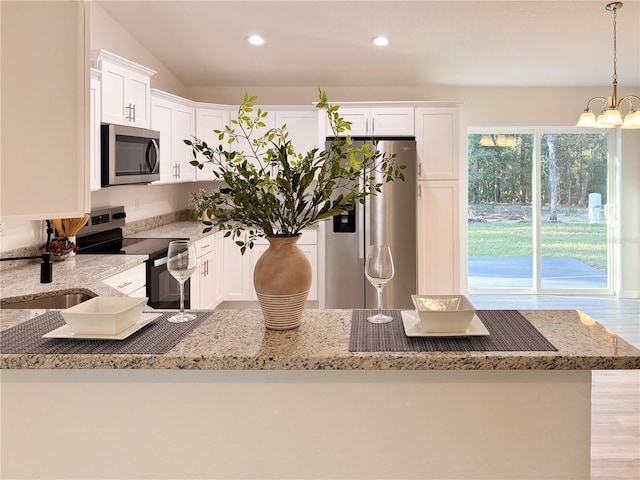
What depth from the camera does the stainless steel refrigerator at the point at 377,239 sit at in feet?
16.5

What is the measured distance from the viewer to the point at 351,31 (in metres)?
4.63

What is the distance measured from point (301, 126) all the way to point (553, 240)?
3239mm

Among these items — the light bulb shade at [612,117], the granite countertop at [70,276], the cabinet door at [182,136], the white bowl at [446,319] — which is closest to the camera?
the white bowl at [446,319]

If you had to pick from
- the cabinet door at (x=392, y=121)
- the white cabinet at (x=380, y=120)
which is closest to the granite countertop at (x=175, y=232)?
the white cabinet at (x=380, y=120)

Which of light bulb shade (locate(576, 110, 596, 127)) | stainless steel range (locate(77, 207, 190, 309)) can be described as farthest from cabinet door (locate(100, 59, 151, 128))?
light bulb shade (locate(576, 110, 596, 127))

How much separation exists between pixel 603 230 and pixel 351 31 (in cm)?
388

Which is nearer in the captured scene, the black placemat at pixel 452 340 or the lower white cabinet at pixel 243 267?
the black placemat at pixel 452 340

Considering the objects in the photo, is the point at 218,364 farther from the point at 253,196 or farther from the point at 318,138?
the point at 318,138

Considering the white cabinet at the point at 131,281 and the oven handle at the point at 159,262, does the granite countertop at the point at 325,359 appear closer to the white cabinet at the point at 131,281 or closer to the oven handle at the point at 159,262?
the white cabinet at the point at 131,281

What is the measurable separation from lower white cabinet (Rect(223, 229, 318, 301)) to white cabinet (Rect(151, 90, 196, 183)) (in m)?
0.82

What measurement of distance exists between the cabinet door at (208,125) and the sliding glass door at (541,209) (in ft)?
9.35

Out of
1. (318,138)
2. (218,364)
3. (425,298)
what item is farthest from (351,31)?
(218,364)

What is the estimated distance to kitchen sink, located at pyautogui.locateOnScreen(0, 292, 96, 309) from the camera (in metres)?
2.23

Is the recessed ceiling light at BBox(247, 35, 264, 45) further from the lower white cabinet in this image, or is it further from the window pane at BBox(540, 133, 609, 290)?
the window pane at BBox(540, 133, 609, 290)
